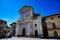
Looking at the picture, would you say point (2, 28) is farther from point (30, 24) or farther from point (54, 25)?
point (54, 25)

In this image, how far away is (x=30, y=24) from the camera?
3088 centimetres

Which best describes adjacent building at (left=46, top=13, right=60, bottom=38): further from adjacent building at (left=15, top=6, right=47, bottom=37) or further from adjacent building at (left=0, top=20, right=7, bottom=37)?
adjacent building at (left=0, top=20, right=7, bottom=37)

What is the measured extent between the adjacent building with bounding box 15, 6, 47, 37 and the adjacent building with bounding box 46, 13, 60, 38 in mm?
3413

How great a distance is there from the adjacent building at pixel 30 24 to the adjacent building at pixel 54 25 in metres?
3.41

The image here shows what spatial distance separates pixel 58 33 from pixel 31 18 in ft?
41.3

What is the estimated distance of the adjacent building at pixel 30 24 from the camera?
2926 cm

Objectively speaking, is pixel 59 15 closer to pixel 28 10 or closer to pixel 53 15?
pixel 53 15

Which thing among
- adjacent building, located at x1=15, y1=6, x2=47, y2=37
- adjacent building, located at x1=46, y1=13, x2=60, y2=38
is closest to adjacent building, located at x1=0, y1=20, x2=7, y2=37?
adjacent building, located at x1=15, y1=6, x2=47, y2=37

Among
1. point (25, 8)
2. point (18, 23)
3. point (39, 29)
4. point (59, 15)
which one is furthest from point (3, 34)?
point (59, 15)

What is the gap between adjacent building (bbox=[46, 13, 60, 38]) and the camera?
24.5 metres

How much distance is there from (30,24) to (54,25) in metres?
9.76

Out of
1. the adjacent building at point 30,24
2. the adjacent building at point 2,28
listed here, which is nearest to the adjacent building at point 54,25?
the adjacent building at point 30,24

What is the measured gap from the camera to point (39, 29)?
28812 mm

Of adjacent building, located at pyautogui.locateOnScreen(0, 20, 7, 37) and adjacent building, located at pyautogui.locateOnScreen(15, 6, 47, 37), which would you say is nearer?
adjacent building, located at pyautogui.locateOnScreen(15, 6, 47, 37)
